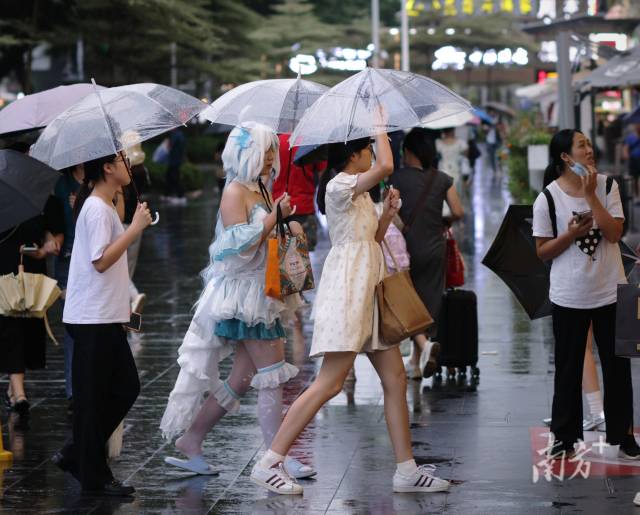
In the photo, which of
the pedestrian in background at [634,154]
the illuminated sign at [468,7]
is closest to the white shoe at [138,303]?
the pedestrian in background at [634,154]

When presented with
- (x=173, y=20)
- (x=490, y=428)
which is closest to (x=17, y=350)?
(x=490, y=428)

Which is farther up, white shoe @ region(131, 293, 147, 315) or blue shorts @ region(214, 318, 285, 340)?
blue shorts @ region(214, 318, 285, 340)

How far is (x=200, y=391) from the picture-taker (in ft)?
24.9

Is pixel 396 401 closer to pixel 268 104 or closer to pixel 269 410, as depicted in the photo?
pixel 269 410

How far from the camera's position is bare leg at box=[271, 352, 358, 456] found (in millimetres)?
7051

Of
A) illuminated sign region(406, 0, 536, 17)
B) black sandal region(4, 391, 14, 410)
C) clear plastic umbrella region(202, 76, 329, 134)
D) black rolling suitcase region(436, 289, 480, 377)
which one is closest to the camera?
clear plastic umbrella region(202, 76, 329, 134)

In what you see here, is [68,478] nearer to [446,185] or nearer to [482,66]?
[446,185]

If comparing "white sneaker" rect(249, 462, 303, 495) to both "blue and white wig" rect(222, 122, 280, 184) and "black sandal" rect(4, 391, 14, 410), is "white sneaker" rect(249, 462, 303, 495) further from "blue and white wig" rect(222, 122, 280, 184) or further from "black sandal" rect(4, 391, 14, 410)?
"black sandal" rect(4, 391, 14, 410)

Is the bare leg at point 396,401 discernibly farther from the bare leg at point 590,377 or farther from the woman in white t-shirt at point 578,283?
the bare leg at point 590,377

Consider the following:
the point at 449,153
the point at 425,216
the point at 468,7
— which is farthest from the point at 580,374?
the point at 468,7

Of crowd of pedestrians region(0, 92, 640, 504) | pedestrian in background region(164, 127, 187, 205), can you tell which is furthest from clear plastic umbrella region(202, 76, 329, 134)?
pedestrian in background region(164, 127, 187, 205)

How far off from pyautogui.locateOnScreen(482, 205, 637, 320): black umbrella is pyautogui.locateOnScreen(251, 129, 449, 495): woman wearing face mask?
58.6 inches

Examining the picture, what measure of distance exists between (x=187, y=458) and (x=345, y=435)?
1.07 m

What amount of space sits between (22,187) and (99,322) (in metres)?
0.82
